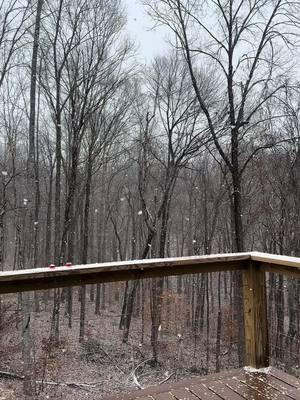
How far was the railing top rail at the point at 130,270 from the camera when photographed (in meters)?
1.93

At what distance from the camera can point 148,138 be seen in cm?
1334

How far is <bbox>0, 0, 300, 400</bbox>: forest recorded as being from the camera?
26.1ft

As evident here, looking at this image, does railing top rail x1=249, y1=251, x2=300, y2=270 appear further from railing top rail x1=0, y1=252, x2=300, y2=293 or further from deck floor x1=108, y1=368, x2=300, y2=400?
deck floor x1=108, y1=368, x2=300, y2=400

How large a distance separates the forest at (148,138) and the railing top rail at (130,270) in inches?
122

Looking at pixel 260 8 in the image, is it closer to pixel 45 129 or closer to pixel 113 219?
pixel 45 129

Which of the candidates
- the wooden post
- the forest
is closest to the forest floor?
the forest

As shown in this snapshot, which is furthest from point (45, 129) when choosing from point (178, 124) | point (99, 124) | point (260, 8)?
point (260, 8)

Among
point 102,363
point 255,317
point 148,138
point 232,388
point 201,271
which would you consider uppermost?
point 148,138

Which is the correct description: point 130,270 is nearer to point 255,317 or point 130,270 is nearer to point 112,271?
point 112,271

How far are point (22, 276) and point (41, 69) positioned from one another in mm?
10221

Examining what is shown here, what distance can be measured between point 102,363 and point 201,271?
251 inches

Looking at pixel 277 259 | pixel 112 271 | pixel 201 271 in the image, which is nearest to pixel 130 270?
pixel 112 271

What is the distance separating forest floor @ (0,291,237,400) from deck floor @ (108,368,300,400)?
3.93 metres

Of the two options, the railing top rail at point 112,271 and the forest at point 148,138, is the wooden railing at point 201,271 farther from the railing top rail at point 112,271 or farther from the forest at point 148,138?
the forest at point 148,138
